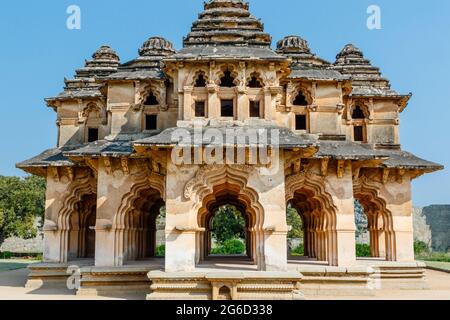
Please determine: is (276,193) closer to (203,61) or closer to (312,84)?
(203,61)

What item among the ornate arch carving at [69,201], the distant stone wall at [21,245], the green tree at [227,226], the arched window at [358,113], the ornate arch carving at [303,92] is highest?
the ornate arch carving at [303,92]

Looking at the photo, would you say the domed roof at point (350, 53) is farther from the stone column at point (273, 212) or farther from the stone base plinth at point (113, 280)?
the stone base plinth at point (113, 280)

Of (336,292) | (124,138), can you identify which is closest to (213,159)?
(124,138)

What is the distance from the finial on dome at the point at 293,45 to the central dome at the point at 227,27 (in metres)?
1.95

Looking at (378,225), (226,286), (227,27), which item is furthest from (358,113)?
(226,286)

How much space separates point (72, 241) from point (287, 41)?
40.9 ft

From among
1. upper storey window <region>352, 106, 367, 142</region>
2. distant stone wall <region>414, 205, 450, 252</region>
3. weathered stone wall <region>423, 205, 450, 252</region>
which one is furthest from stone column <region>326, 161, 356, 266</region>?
weathered stone wall <region>423, 205, 450, 252</region>

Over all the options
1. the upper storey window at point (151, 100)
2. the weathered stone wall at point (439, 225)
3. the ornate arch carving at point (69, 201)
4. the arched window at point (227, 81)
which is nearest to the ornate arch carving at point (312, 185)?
the arched window at point (227, 81)

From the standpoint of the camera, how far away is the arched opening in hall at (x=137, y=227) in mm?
15773

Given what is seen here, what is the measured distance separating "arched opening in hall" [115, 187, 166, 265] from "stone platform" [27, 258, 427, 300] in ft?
2.98

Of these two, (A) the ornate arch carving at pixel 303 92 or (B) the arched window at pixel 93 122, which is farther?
(B) the arched window at pixel 93 122

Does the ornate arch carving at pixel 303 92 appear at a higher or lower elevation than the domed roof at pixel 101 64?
lower
